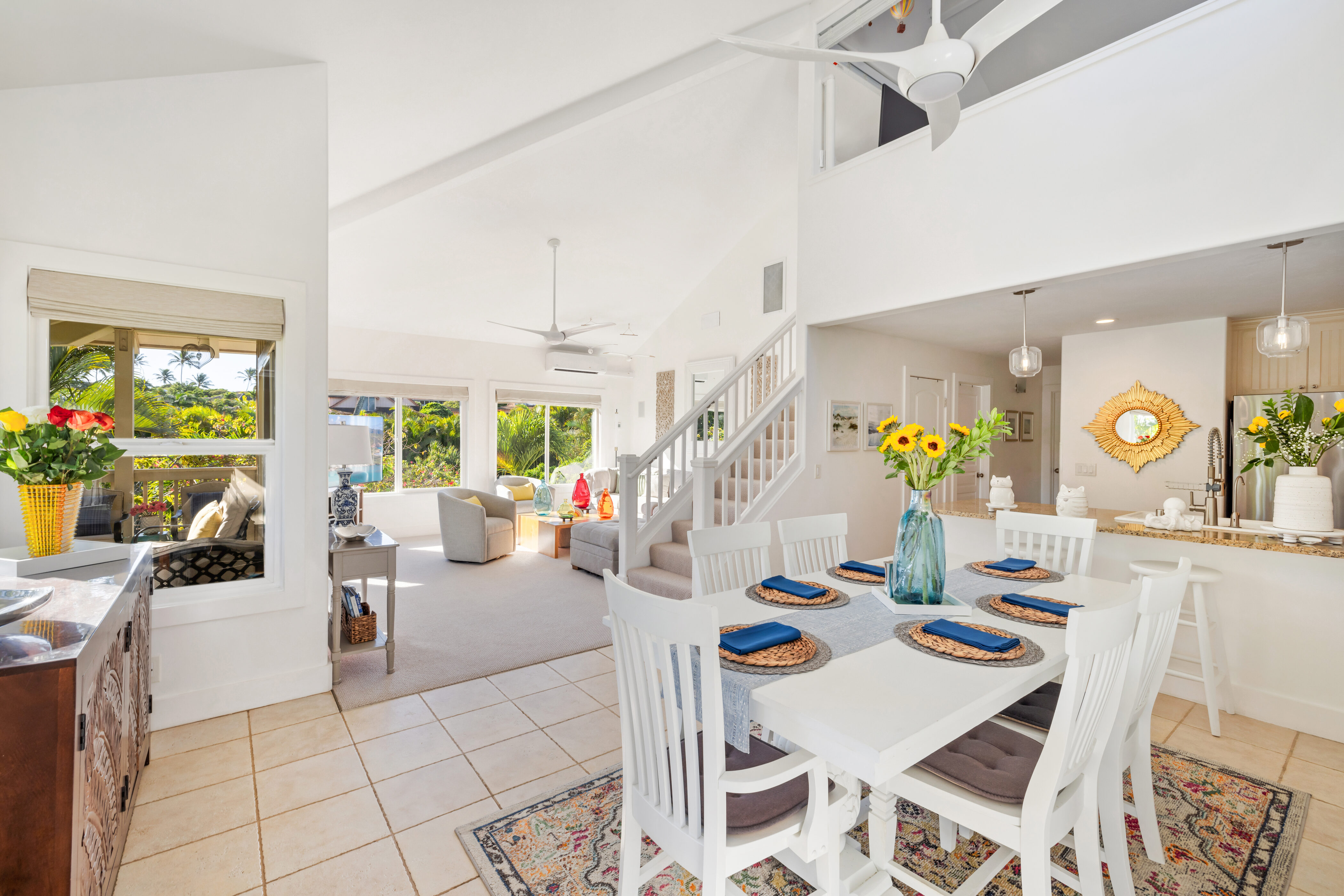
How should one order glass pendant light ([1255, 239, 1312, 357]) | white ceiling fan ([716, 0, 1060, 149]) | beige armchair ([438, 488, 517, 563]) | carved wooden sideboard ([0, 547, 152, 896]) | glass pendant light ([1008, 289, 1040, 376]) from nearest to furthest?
carved wooden sideboard ([0, 547, 152, 896])
white ceiling fan ([716, 0, 1060, 149])
glass pendant light ([1255, 239, 1312, 357])
glass pendant light ([1008, 289, 1040, 376])
beige armchair ([438, 488, 517, 563])

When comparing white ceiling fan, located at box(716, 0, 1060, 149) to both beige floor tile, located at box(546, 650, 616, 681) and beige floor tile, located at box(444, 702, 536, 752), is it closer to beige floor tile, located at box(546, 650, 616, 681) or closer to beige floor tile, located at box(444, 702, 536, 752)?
beige floor tile, located at box(444, 702, 536, 752)

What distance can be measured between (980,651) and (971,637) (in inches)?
2.4

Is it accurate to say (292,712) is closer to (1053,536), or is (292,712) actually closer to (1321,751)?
(1053,536)

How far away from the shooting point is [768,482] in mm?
4828

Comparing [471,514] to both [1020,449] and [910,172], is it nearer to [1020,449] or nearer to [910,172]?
[910,172]

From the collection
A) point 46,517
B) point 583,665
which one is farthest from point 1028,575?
point 46,517

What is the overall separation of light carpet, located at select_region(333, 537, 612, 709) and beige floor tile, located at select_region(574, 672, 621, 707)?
16.6 inches

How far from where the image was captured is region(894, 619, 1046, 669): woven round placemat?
1.58m

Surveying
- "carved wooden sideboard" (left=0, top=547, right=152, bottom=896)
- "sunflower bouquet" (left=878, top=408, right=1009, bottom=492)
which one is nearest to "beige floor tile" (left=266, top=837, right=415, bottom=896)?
"carved wooden sideboard" (left=0, top=547, right=152, bottom=896)

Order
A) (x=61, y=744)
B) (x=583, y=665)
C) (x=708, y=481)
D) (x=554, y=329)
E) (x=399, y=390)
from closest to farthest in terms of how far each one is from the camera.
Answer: (x=61, y=744) < (x=583, y=665) < (x=708, y=481) < (x=554, y=329) < (x=399, y=390)

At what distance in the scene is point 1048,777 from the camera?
1362mm

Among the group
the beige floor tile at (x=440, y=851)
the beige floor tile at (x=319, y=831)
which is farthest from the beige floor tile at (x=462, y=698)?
the beige floor tile at (x=440, y=851)

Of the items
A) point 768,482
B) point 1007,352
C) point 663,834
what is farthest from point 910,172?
Answer: point 663,834

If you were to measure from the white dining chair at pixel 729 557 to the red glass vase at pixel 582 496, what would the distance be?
15.8ft
